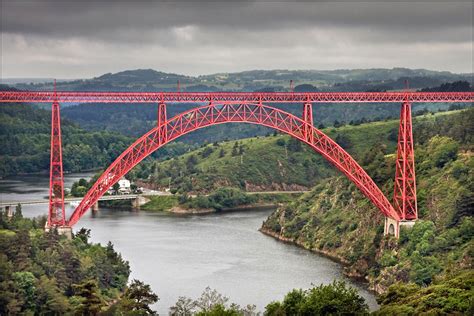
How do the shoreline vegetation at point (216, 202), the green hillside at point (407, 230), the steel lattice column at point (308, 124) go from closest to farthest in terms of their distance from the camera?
the green hillside at point (407, 230) → the steel lattice column at point (308, 124) → the shoreline vegetation at point (216, 202)

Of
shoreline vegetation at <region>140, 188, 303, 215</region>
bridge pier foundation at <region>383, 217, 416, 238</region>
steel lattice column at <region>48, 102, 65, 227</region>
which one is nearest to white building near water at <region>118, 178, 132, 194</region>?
shoreline vegetation at <region>140, 188, 303, 215</region>

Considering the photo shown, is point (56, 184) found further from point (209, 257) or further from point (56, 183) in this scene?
point (209, 257)

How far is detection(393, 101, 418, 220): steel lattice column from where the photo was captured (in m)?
85.8

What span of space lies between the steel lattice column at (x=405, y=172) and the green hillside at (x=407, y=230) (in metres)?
1.36

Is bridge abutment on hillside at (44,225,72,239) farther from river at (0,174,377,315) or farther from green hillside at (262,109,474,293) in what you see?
green hillside at (262,109,474,293)

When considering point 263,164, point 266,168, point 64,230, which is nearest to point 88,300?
point 64,230

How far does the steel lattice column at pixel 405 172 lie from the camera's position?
85750 millimetres

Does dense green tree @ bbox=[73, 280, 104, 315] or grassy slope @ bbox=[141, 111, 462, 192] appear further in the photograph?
grassy slope @ bbox=[141, 111, 462, 192]

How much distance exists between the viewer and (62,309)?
69.2 metres

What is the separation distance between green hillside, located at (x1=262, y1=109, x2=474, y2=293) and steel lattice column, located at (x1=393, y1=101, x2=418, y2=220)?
136cm

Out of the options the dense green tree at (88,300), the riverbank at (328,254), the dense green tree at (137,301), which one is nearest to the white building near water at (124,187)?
the riverbank at (328,254)

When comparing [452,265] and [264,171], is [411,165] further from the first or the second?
[264,171]

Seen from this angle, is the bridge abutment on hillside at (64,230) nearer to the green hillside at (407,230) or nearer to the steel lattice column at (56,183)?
the steel lattice column at (56,183)

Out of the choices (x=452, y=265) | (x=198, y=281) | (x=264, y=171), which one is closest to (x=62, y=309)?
(x=198, y=281)
